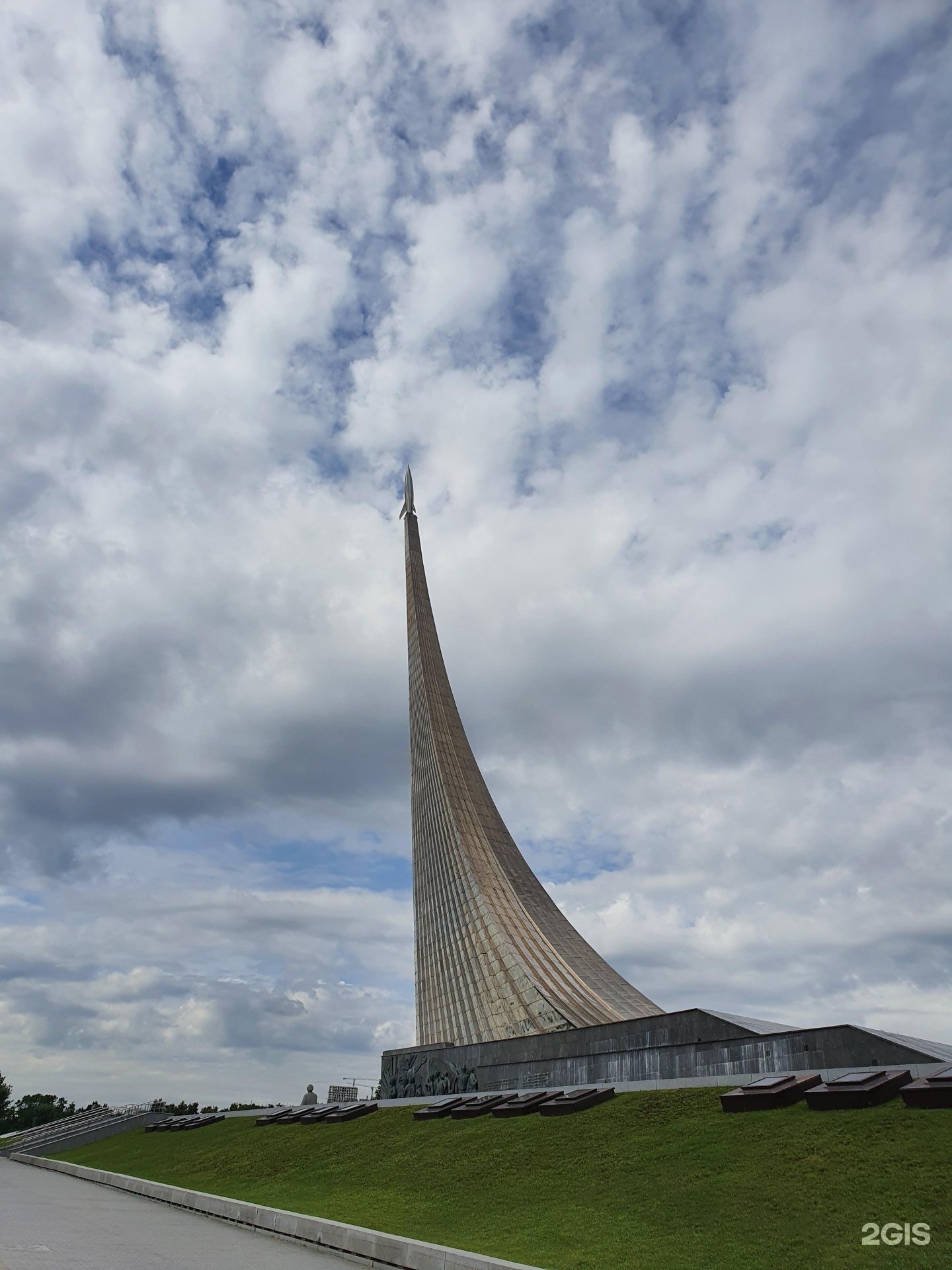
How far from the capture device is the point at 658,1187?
6473 millimetres

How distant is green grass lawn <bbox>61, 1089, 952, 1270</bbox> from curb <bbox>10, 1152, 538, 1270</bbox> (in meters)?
0.36

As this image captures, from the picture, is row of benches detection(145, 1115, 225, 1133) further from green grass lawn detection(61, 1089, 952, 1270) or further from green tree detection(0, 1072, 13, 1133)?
green tree detection(0, 1072, 13, 1133)

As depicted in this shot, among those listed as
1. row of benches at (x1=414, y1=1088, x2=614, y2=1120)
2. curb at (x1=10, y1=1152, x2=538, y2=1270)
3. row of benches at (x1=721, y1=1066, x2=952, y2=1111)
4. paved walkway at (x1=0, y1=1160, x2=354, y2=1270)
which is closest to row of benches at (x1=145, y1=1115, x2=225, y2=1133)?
row of benches at (x1=414, y1=1088, x2=614, y2=1120)

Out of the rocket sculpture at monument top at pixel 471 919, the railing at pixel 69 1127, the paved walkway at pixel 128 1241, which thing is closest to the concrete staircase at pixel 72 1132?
the railing at pixel 69 1127

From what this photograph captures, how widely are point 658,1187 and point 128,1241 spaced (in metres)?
3.96

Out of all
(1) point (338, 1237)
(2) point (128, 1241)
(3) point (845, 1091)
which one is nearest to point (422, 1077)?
→ (2) point (128, 1241)

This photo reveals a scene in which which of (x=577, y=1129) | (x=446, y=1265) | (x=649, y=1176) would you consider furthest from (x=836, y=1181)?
(x=577, y=1129)

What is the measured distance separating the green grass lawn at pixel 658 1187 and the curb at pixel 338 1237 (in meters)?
0.36

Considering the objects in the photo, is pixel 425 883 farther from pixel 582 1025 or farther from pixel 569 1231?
pixel 569 1231

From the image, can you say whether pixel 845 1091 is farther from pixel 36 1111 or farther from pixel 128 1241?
pixel 36 1111

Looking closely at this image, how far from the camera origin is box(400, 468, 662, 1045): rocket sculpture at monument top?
62.3 ft

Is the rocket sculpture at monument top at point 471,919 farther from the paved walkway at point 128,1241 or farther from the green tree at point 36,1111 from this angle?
the green tree at point 36,1111

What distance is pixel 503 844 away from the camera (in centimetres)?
2498

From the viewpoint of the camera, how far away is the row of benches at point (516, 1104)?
950 cm
